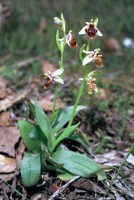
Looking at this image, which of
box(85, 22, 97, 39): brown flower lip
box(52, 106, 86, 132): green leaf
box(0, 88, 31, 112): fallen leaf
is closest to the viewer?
box(85, 22, 97, 39): brown flower lip

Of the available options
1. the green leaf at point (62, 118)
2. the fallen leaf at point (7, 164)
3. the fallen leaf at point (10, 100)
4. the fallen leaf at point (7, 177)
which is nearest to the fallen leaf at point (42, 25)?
the fallen leaf at point (10, 100)

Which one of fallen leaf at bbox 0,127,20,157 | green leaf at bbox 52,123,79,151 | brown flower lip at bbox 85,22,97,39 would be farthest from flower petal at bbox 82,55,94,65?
fallen leaf at bbox 0,127,20,157

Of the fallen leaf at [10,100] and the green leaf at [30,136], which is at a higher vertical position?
the fallen leaf at [10,100]

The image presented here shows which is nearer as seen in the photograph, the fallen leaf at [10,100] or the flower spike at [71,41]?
the flower spike at [71,41]

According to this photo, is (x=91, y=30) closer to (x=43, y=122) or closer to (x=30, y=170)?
(x=43, y=122)

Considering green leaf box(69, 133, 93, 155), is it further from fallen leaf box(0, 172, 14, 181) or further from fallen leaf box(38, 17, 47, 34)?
fallen leaf box(38, 17, 47, 34)

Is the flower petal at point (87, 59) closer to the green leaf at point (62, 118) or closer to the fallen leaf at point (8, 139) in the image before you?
the green leaf at point (62, 118)

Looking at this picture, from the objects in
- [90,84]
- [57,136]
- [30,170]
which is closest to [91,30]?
[90,84]
